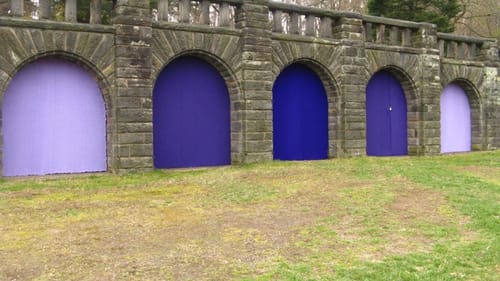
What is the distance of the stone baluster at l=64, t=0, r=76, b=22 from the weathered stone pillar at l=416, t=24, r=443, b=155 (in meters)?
10.9

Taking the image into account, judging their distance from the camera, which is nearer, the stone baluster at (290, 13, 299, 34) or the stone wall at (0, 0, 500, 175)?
the stone wall at (0, 0, 500, 175)

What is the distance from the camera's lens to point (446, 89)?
19422 mm

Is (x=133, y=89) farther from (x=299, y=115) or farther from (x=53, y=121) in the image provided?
(x=299, y=115)

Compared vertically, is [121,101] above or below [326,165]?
above

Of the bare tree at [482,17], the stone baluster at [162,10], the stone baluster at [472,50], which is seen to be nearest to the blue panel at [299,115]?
the stone baluster at [162,10]

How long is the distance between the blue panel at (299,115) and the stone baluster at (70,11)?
19.0ft

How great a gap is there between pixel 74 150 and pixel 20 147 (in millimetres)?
1175

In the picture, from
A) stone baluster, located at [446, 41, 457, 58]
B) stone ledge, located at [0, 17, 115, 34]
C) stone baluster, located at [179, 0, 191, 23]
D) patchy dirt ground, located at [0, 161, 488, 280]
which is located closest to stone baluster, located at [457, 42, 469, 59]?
A: stone baluster, located at [446, 41, 457, 58]

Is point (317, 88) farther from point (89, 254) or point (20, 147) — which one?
point (89, 254)

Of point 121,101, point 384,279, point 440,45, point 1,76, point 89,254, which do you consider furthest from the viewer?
point 440,45

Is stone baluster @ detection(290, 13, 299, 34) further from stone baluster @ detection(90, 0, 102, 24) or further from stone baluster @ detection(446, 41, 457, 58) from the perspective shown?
stone baluster @ detection(446, 41, 457, 58)

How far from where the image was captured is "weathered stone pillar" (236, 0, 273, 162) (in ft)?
46.2

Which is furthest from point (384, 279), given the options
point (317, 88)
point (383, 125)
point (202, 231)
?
point (383, 125)

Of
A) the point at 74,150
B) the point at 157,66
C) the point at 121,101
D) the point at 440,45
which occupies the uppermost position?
the point at 440,45
